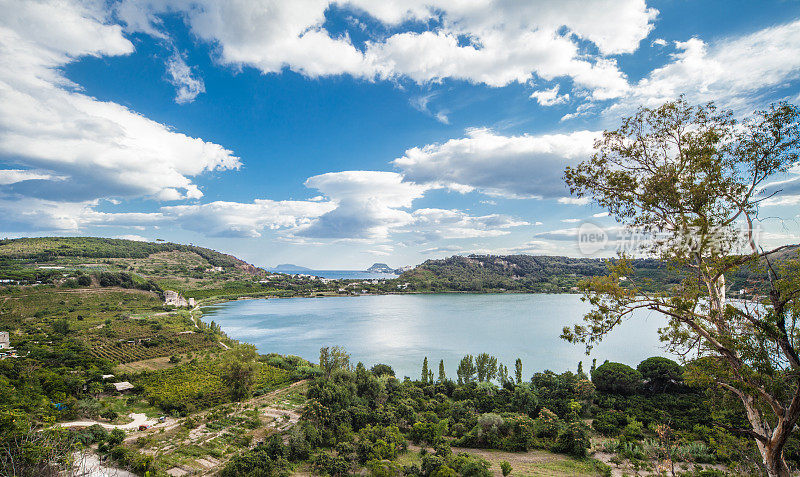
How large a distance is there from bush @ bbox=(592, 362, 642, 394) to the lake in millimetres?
5966

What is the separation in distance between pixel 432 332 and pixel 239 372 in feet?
146

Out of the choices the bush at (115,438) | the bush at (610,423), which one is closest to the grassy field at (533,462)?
the bush at (610,423)

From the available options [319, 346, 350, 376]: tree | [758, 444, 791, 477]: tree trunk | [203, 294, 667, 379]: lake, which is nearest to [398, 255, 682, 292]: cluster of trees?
[203, 294, 667, 379]: lake

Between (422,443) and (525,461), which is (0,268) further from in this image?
(525,461)

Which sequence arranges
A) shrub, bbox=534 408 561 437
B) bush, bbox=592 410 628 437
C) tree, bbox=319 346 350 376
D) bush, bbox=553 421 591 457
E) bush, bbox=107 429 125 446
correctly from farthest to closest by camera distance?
tree, bbox=319 346 350 376
bush, bbox=592 410 628 437
shrub, bbox=534 408 561 437
bush, bbox=553 421 591 457
bush, bbox=107 429 125 446

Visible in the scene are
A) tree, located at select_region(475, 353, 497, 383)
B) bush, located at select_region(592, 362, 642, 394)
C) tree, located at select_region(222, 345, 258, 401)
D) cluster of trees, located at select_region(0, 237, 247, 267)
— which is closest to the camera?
tree, located at select_region(222, 345, 258, 401)

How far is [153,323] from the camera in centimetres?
5062

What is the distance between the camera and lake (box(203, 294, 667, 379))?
1815 inches

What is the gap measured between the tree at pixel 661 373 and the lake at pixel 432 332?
4669 mm

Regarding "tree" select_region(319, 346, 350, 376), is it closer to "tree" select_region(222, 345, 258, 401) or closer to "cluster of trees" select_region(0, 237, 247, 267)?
"tree" select_region(222, 345, 258, 401)

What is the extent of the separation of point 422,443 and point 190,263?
505 ft

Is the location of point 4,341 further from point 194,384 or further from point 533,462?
point 533,462

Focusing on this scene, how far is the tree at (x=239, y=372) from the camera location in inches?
972

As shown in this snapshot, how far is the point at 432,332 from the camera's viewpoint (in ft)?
211
